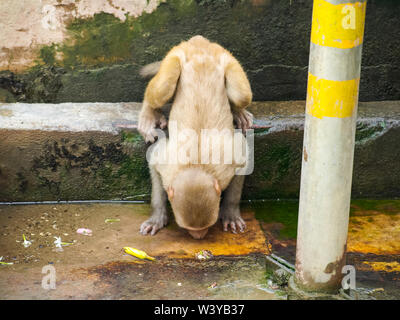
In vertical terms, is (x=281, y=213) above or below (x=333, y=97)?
below

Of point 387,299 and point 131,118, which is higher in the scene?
point 131,118

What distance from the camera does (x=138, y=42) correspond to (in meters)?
5.66

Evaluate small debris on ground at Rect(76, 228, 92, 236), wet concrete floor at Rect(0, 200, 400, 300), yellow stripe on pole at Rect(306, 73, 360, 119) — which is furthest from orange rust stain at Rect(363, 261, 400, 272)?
small debris on ground at Rect(76, 228, 92, 236)

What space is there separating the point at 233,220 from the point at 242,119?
91 cm

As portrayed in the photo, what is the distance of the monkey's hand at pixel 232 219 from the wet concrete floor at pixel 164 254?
0.08 meters

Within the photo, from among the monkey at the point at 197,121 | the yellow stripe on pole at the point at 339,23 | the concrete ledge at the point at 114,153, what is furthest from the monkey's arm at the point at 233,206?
the yellow stripe on pole at the point at 339,23

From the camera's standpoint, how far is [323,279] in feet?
Answer: 12.6

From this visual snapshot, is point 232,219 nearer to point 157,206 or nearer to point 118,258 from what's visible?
point 157,206

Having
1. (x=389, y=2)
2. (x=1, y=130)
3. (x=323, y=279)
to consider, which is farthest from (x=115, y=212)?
(x=389, y=2)

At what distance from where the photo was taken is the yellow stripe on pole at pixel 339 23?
3.33 m

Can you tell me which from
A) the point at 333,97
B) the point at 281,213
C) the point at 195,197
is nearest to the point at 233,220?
the point at 281,213

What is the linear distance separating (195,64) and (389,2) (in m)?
2.17
